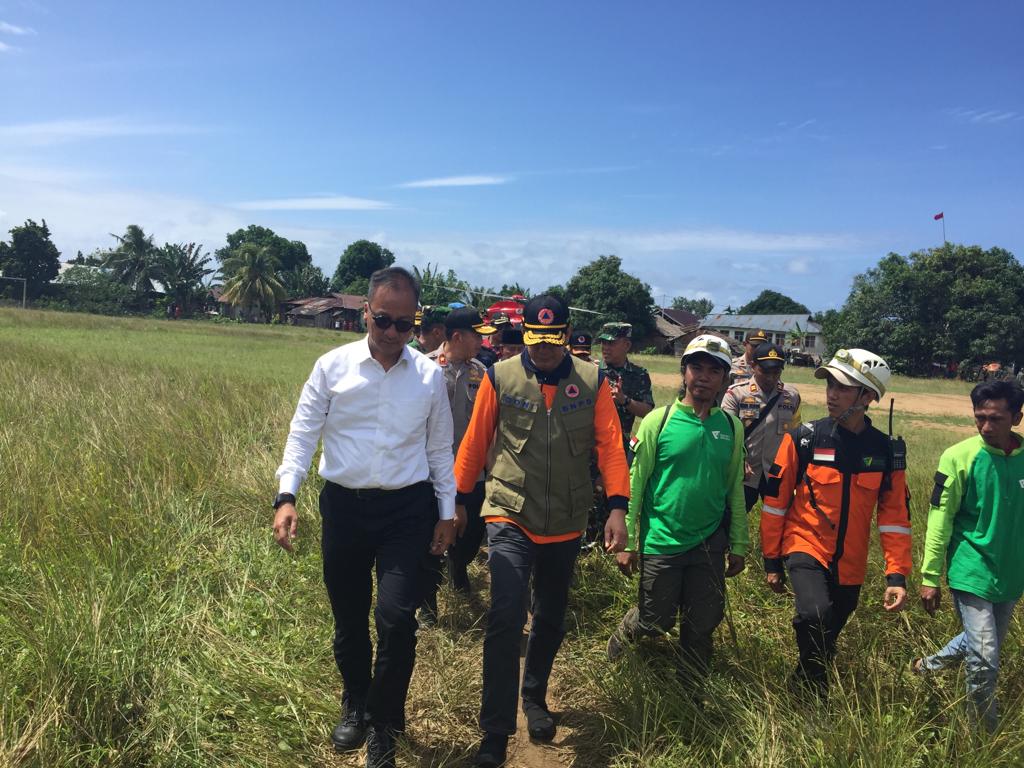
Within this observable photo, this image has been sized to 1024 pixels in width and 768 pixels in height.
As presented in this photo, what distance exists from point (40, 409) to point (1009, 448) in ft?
27.9

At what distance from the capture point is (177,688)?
296 cm

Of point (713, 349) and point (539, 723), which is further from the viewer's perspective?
point (713, 349)

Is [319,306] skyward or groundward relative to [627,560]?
skyward

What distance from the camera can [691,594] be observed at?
321 cm

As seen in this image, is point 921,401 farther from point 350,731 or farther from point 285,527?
point 285,527

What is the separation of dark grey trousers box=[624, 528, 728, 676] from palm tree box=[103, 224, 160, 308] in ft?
192

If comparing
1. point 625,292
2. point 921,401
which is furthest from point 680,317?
point 921,401

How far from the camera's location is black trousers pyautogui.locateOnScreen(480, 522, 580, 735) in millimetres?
2803

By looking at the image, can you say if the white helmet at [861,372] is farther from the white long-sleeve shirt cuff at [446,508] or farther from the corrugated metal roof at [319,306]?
the corrugated metal roof at [319,306]

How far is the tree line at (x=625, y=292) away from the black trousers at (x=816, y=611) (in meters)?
30.7

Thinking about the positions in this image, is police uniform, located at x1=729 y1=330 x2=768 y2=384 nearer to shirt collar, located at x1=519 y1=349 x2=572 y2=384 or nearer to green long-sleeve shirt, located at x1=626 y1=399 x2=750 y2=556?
green long-sleeve shirt, located at x1=626 y1=399 x2=750 y2=556

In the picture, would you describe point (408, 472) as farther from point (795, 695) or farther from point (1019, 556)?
point (1019, 556)

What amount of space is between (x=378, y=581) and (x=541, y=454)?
0.87 metres

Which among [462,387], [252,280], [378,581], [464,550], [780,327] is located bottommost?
[464,550]
